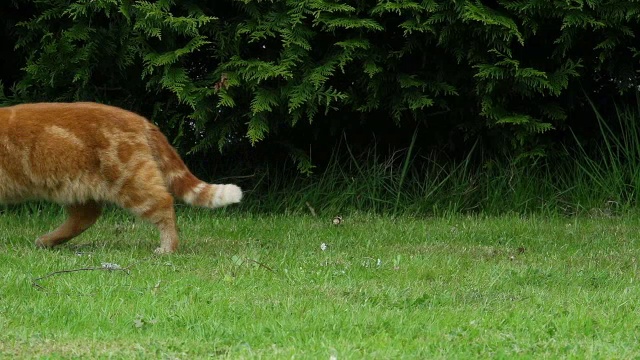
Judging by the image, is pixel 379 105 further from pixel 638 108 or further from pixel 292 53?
pixel 638 108

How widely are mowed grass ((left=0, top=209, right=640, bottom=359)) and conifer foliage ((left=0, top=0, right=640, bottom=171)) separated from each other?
1449mm

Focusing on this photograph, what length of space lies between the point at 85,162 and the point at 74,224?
0.80 metres

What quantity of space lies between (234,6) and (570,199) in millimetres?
3840

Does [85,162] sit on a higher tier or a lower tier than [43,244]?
higher

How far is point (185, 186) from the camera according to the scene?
24.8 ft

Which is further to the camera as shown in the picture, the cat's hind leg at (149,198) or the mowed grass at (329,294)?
the cat's hind leg at (149,198)

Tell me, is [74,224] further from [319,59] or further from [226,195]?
[319,59]

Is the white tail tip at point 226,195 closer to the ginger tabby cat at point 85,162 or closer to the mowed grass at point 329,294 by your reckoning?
the ginger tabby cat at point 85,162

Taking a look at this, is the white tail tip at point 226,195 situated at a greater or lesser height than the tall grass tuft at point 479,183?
greater

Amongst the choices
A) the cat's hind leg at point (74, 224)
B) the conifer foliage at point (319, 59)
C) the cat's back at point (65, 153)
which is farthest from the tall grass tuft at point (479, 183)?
the cat's back at point (65, 153)

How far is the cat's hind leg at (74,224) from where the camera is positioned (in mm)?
7684

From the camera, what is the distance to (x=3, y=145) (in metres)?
7.19

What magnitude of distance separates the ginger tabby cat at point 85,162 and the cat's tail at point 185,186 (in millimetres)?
10

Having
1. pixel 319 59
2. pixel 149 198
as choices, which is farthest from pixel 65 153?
pixel 319 59
